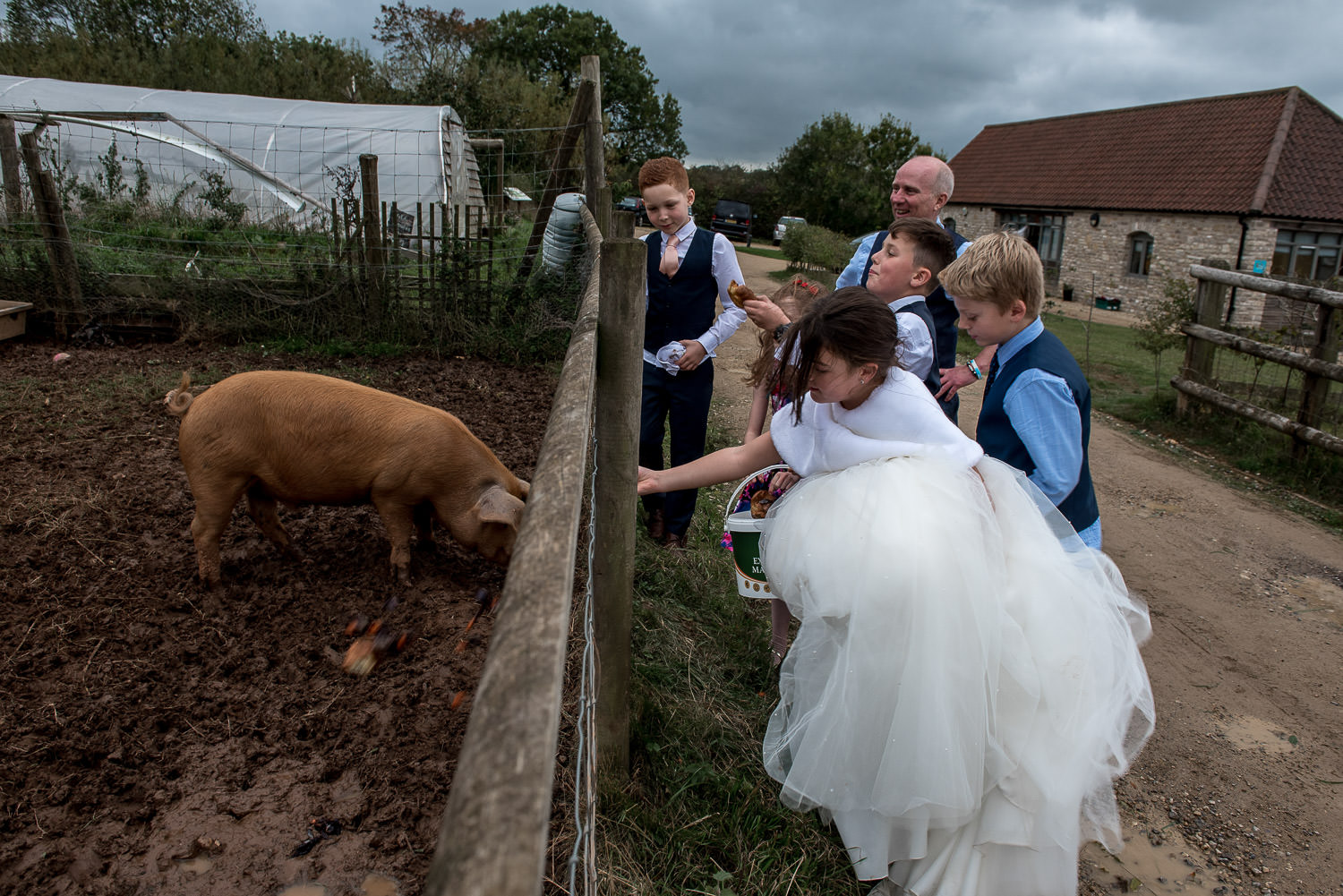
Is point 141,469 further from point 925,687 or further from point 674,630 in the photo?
point 925,687

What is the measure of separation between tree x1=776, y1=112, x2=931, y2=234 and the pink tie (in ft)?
103

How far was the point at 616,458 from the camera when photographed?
2.25m

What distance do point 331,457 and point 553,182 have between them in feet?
15.7

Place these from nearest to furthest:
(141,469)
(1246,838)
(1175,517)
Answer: (1246,838)
(141,469)
(1175,517)

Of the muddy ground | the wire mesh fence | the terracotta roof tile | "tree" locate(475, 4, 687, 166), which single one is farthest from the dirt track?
"tree" locate(475, 4, 687, 166)

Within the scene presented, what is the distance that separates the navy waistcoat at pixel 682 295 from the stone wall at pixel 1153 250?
63.6ft

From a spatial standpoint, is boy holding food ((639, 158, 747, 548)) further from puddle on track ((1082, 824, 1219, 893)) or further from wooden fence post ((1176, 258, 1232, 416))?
wooden fence post ((1176, 258, 1232, 416))

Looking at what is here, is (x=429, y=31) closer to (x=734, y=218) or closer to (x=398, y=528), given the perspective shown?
(x=734, y=218)

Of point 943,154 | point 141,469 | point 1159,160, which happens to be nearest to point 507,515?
point 141,469

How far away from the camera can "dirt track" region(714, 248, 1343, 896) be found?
2676mm

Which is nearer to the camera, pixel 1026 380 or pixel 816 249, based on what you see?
pixel 1026 380

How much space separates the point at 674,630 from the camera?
3523 mm

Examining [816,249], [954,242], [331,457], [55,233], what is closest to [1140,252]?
[816,249]

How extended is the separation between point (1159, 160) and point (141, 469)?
29.4 metres
